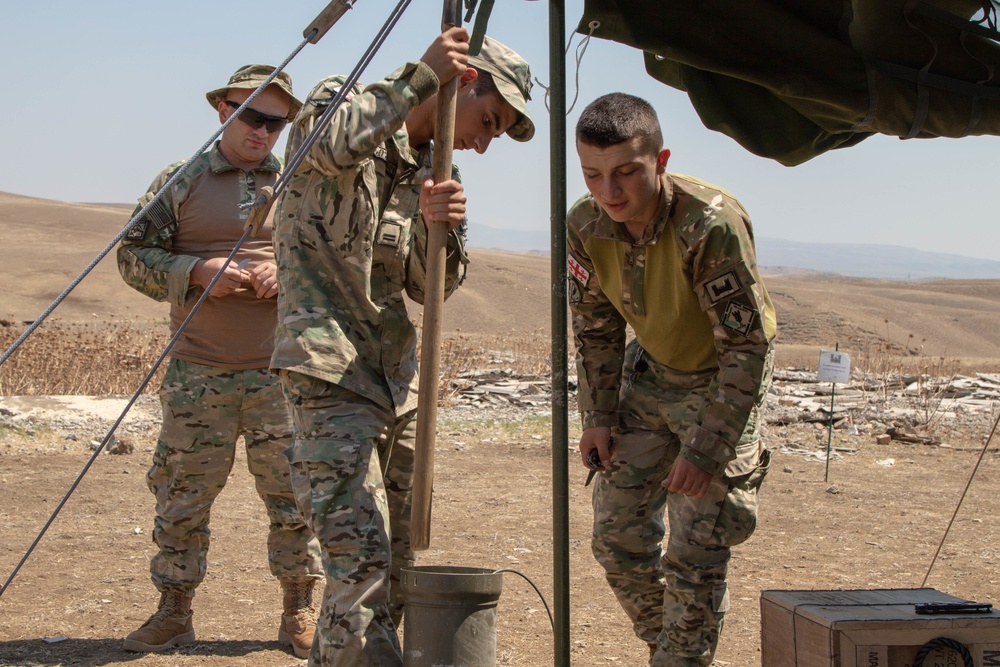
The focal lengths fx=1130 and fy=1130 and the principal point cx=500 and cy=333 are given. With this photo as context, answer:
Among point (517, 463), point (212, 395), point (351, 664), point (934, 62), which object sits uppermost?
point (934, 62)

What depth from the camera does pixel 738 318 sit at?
387 centimetres

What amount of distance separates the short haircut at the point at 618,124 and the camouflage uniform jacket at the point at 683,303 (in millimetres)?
194

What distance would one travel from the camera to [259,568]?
→ 6.59m

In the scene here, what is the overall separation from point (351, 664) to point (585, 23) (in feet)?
6.99

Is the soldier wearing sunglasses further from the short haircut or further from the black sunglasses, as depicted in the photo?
the short haircut

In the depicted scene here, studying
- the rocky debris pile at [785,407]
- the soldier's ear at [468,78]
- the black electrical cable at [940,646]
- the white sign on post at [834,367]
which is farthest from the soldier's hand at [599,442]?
the rocky debris pile at [785,407]

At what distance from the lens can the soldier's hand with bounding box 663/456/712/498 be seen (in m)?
3.88

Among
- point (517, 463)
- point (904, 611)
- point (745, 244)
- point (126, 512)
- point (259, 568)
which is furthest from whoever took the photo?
point (517, 463)

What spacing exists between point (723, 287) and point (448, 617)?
1.44 metres

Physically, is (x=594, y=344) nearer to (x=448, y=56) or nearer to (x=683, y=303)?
(x=683, y=303)

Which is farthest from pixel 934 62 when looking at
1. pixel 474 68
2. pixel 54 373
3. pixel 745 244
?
pixel 54 373

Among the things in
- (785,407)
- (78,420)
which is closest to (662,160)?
(78,420)

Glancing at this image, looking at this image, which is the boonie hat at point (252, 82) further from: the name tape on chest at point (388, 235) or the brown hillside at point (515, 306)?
the brown hillside at point (515, 306)

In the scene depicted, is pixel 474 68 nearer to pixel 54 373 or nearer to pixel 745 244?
pixel 745 244
